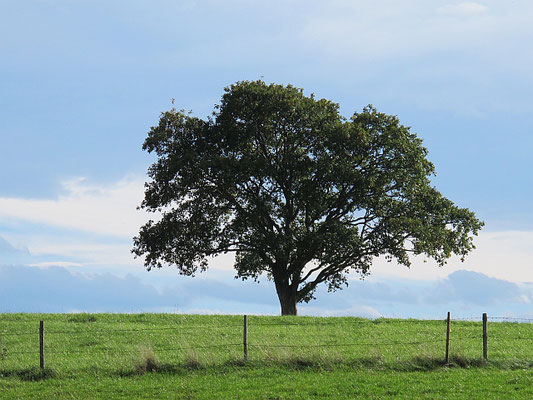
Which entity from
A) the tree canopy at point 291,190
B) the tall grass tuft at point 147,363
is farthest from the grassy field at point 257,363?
the tree canopy at point 291,190

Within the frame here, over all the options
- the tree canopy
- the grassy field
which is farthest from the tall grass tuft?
the tree canopy

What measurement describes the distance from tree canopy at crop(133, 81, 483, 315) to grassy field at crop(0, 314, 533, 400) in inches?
351

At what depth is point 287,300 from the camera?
41000mm

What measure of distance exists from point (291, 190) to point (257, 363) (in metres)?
19.3

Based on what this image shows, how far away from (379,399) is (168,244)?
2544 centimetres

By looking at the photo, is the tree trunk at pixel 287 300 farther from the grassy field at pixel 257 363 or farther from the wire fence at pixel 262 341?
the grassy field at pixel 257 363

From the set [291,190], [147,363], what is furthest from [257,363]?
[291,190]

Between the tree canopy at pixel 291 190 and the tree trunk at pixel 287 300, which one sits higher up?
the tree canopy at pixel 291 190

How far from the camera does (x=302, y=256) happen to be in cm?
3925

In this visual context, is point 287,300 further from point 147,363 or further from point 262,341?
point 147,363

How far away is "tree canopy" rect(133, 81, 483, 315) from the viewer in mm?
38594

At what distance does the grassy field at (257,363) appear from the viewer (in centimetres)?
1870

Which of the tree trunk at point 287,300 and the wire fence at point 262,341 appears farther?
the tree trunk at point 287,300

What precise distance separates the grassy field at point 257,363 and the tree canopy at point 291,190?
351 inches
